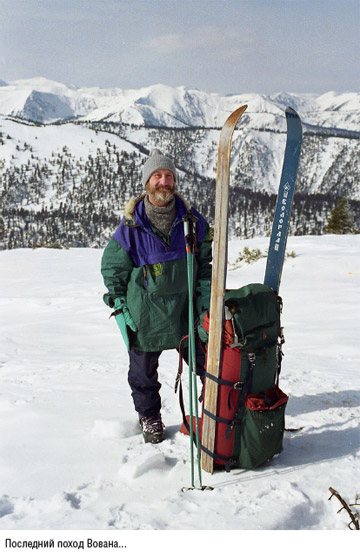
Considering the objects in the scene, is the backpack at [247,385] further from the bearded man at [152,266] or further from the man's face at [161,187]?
the man's face at [161,187]

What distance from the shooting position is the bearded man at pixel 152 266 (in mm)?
2775

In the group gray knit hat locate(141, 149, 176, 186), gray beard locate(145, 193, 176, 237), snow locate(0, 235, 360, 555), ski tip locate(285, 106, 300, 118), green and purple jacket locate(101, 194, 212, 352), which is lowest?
snow locate(0, 235, 360, 555)

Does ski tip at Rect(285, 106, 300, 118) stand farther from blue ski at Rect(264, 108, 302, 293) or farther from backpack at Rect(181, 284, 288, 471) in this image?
backpack at Rect(181, 284, 288, 471)

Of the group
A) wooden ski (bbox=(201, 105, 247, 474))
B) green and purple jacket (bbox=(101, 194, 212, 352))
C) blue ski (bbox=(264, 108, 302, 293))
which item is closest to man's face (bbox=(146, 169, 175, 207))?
green and purple jacket (bbox=(101, 194, 212, 352))

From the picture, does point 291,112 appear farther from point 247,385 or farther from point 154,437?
point 154,437

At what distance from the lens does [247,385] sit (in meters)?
2.52

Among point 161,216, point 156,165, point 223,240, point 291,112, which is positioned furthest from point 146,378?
point 291,112

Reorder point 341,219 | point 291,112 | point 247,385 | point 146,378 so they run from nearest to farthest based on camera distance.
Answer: point 247,385 → point 291,112 → point 146,378 → point 341,219

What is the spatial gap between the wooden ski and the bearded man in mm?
427

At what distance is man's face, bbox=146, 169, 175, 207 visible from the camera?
2.78 m

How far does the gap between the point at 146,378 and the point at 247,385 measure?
78cm
